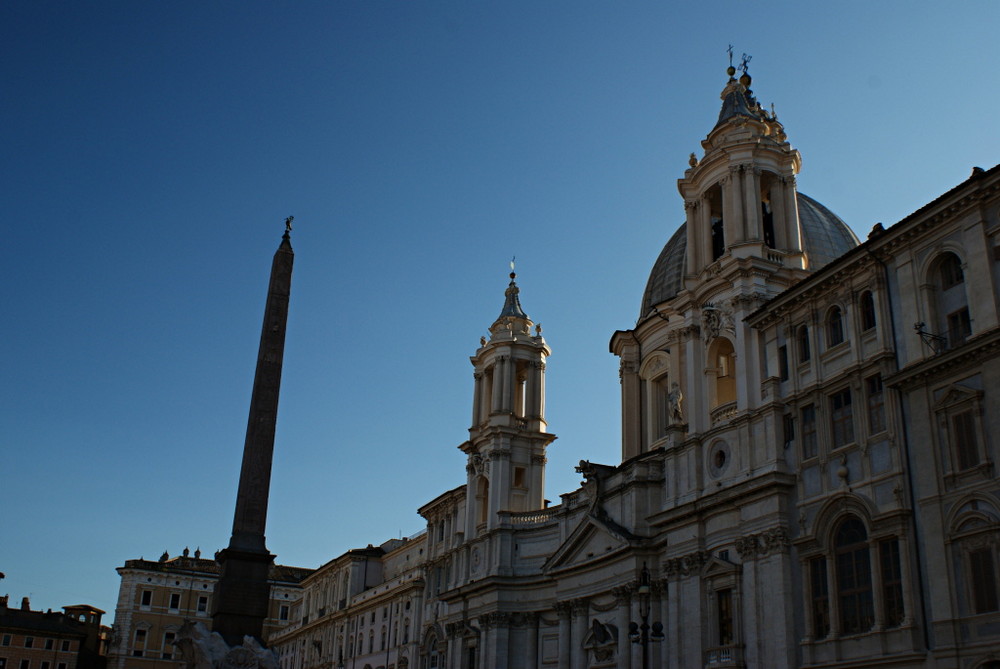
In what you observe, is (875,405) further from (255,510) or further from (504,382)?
(504,382)

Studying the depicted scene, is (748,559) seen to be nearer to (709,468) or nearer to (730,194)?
(709,468)

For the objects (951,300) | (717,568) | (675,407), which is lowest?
(717,568)

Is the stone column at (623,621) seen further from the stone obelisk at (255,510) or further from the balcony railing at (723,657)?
the stone obelisk at (255,510)

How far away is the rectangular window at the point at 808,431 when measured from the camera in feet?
104

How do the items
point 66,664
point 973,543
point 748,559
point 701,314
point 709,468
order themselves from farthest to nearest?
point 66,664, point 701,314, point 709,468, point 748,559, point 973,543

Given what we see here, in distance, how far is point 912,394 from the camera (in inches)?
1101

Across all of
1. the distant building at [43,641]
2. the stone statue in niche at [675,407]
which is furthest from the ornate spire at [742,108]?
the distant building at [43,641]

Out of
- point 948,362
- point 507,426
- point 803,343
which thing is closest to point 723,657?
point 803,343

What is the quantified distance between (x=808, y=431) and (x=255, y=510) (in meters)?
16.9

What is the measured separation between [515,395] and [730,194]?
21714 mm

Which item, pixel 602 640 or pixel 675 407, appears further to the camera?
pixel 602 640

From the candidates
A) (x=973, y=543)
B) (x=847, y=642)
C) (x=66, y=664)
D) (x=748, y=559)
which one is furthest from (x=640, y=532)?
(x=66, y=664)

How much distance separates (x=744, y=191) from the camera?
39219 millimetres

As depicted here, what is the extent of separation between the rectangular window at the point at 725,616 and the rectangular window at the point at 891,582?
6.68 m
